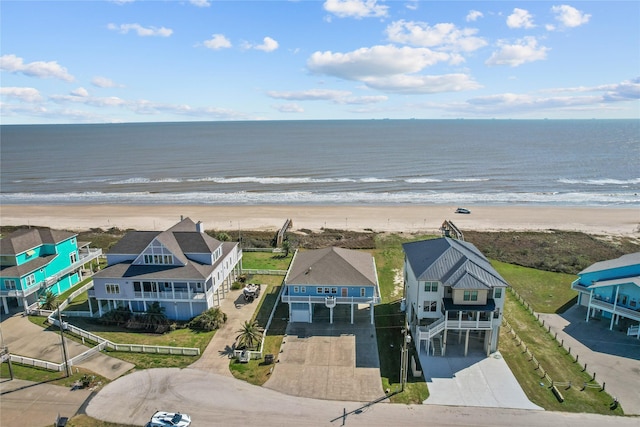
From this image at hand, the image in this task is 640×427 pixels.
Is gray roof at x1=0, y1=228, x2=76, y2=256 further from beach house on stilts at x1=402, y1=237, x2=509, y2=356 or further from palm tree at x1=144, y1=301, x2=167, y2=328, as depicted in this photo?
beach house on stilts at x1=402, y1=237, x2=509, y2=356

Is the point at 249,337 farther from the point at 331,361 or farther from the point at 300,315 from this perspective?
the point at 331,361

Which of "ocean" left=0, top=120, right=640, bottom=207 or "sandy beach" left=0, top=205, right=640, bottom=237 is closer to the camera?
"sandy beach" left=0, top=205, right=640, bottom=237

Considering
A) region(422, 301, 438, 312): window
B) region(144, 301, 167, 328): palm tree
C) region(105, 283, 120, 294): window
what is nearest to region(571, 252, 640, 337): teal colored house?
region(422, 301, 438, 312): window

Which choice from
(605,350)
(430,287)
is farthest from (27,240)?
(605,350)

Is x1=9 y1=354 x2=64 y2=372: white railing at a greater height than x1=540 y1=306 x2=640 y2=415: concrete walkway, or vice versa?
x1=9 y1=354 x2=64 y2=372: white railing

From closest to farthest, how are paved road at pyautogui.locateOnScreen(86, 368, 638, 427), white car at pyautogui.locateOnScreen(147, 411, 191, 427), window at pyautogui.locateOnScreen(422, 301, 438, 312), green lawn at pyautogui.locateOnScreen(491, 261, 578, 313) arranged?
white car at pyautogui.locateOnScreen(147, 411, 191, 427) → paved road at pyautogui.locateOnScreen(86, 368, 638, 427) → window at pyautogui.locateOnScreen(422, 301, 438, 312) → green lawn at pyautogui.locateOnScreen(491, 261, 578, 313)

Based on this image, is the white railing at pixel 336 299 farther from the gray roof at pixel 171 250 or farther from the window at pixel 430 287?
the gray roof at pixel 171 250

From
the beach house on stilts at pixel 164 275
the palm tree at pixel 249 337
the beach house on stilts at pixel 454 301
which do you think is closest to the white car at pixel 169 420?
the palm tree at pixel 249 337
